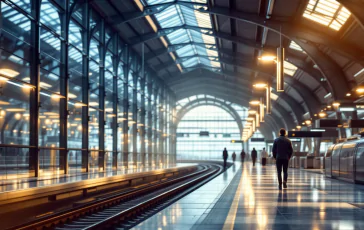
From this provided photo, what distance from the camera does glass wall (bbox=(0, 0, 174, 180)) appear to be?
67.5 feet

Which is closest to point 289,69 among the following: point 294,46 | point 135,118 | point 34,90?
point 294,46

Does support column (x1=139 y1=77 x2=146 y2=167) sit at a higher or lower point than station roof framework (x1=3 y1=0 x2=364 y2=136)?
lower

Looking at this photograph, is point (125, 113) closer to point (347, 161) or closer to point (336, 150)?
point (336, 150)

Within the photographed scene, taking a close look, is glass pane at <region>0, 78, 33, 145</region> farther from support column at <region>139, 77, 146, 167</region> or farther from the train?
support column at <region>139, 77, 146, 167</region>

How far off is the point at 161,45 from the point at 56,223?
3459cm

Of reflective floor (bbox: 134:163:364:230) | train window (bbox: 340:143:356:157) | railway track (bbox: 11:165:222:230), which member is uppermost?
train window (bbox: 340:143:356:157)

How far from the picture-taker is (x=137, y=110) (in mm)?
43719

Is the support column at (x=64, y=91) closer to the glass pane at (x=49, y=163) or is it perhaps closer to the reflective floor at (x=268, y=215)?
the glass pane at (x=49, y=163)

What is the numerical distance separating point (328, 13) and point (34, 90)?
1484 centimetres

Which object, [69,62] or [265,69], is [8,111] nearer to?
[69,62]

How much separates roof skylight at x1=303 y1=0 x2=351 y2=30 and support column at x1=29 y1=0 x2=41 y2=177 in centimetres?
1325

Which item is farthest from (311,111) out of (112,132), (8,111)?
(8,111)

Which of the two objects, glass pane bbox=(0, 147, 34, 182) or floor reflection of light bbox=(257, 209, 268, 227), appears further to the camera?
glass pane bbox=(0, 147, 34, 182)

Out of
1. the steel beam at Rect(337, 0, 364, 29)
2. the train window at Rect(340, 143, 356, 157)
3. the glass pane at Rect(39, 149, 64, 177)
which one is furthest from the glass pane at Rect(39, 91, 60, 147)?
the steel beam at Rect(337, 0, 364, 29)
